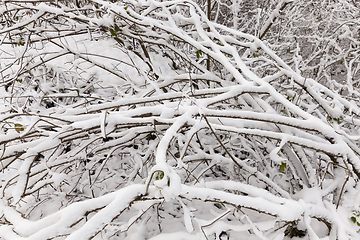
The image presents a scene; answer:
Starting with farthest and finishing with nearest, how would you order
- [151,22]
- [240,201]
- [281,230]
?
[151,22]
[281,230]
[240,201]

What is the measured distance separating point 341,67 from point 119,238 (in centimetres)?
553

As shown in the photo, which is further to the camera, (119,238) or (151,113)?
(119,238)

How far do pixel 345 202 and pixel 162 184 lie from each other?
5.49ft

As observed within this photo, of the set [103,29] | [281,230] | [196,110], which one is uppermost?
[103,29]

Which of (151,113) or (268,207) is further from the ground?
(151,113)

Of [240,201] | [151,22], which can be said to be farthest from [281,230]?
[151,22]

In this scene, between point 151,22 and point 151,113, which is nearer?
point 151,113

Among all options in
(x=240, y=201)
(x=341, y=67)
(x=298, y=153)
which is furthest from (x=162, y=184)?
(x=341, y=67)

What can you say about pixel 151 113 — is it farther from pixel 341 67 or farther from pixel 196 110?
pixel 341 67

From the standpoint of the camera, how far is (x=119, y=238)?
2127mm

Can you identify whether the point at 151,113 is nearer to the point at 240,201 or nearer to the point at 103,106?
the point at 103,106

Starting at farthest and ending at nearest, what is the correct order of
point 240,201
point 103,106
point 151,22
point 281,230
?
1. point 151,22
2. point 103,106
3. point 281,230
4. point 240,201

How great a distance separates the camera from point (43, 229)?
859 mm

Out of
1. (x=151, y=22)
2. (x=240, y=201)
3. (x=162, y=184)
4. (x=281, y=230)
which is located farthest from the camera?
(x=151, y=22)
